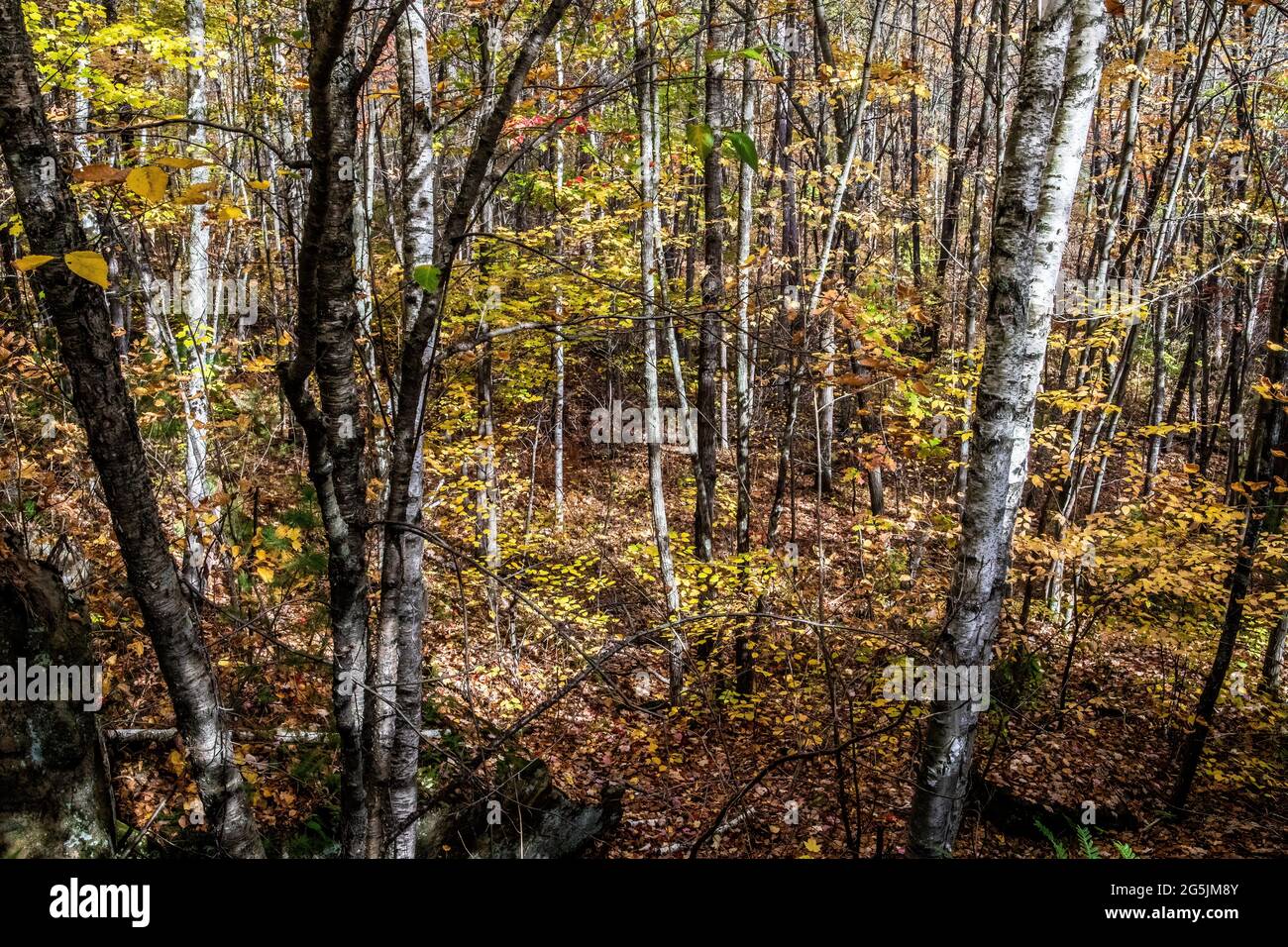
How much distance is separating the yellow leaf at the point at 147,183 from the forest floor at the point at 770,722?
327cm

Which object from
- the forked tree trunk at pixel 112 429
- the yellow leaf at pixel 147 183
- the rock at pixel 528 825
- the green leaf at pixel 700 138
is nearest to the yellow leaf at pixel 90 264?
the yellow leaf at pixel 147 183

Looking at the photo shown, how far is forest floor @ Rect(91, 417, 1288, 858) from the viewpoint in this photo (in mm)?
5719

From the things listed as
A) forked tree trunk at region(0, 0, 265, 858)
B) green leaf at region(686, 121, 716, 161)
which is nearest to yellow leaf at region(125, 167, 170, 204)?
forked tree trunk at region(0, 0, 265, 858)

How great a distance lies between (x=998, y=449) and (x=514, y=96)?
125 inches

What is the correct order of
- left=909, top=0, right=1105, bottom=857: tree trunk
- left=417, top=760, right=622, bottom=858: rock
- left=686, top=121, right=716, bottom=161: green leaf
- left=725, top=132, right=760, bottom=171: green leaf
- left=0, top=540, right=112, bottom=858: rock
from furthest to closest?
1. left=417, top=760, right=622, bottom=858: rock
2. left=0, top=540, right=112, bottom=858: rock
3. left=909, top=0, right=1105, bottom=857: tree trunk
4. left=686, top=121, right=716, bottom=161: green leaf
5. left=725, top=132, right=760, bottom=171: green leaf

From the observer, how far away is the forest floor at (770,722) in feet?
18.8

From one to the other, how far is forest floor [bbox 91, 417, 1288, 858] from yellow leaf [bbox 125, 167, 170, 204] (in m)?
3.27

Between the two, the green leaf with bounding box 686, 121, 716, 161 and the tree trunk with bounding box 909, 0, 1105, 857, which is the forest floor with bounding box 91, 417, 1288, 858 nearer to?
the tree trunk with bounding box 909, 0, 1105, 857

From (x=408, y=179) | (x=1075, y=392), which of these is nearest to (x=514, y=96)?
(x=408, y=179)

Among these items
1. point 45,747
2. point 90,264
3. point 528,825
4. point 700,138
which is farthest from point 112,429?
point 528,825

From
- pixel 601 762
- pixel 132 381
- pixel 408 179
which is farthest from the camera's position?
pixel 132 381
